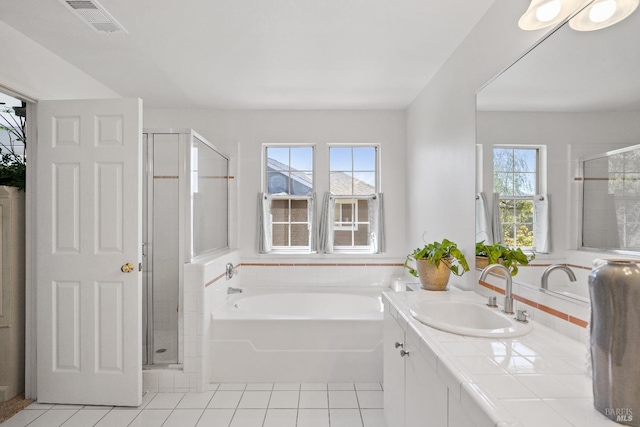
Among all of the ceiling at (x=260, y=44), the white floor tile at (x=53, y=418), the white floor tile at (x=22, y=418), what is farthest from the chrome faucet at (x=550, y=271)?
the white floor tile at (x=22, y=418)

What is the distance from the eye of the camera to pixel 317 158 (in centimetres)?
402

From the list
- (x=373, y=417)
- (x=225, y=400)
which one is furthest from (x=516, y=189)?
(x=225, y=400)

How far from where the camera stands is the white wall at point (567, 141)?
49.9 inches

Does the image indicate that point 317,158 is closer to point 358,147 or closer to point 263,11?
point 358,147

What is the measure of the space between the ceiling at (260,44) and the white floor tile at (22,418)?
2.42 metres

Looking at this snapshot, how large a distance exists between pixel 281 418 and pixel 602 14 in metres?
2.56

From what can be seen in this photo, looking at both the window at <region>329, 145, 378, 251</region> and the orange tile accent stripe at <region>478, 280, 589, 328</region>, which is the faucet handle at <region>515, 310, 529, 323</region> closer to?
the orange tile accent stripe at <region>478, 280, 589, 328</region>

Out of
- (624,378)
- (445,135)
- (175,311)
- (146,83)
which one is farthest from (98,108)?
(624,378)

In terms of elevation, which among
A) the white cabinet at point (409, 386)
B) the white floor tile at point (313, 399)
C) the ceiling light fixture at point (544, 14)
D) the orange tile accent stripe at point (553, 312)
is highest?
the ceiling light fixture at point (544, 14)

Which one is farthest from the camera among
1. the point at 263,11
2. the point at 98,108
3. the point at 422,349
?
the point at 98,108

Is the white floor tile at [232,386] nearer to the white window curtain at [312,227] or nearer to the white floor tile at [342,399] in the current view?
the white floor tile at [342,399]

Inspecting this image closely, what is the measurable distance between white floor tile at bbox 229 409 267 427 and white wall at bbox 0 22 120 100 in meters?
2.47

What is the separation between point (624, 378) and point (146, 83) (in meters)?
3.57

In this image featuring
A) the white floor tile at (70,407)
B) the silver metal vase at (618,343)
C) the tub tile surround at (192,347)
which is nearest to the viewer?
the silver metal vase at (618,343)
